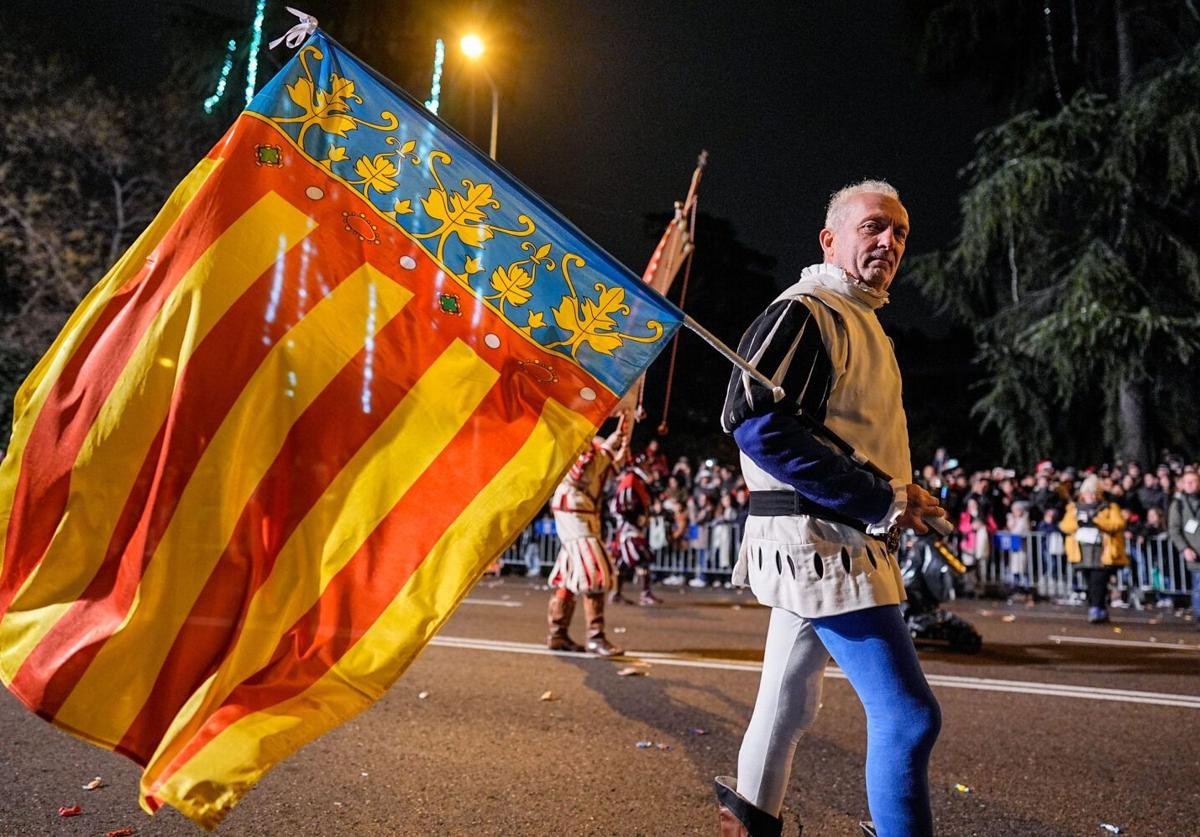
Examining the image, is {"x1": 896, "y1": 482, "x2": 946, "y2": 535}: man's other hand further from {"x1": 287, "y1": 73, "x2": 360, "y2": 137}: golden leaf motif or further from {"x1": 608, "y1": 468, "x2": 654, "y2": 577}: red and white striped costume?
{"x1": 608, "y1": 468, "x2": 654, "y2": 577}: red and white striped costume

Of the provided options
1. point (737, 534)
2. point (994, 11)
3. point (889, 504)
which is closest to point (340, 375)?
point (889, 504)

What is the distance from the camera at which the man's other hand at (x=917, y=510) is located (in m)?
2.57

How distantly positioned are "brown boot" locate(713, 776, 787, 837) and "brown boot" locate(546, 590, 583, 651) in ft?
17.5

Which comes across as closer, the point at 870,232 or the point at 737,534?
the point at 870,232

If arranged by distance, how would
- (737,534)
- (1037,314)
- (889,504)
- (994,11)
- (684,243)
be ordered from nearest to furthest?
1. (889,504)
2. (684,243)
3. (737,534)
4. (1037,314)
5. (994,11)

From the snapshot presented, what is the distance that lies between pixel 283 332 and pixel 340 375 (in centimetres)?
20

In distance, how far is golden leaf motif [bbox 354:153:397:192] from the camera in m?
2.76

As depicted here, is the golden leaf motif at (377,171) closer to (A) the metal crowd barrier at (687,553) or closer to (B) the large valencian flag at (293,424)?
(B) the large valencian flag at (293,424)

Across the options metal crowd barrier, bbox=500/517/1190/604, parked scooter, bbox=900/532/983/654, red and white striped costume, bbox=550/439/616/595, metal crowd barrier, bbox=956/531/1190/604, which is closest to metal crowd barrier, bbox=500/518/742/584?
metal crowd barrier, bbox=500/517/1190/604

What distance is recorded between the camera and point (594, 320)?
2.77 meters

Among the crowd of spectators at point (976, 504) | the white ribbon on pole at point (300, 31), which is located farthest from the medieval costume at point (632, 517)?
the white ribbon on pole at point (300, 31)

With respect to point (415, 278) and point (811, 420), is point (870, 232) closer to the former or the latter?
point (811, 420)

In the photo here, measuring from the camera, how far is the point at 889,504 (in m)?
2.51

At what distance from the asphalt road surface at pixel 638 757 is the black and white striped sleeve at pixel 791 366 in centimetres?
164
